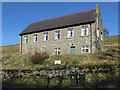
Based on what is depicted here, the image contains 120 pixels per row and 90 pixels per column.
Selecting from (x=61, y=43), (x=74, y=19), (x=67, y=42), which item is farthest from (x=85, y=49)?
(x=74, y=19)

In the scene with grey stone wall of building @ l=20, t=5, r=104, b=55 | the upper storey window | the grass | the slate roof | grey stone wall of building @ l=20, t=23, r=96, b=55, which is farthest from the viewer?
the upper storey window

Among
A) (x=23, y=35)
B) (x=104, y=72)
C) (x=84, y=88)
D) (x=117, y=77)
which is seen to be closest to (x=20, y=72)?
(x=84, y=88)

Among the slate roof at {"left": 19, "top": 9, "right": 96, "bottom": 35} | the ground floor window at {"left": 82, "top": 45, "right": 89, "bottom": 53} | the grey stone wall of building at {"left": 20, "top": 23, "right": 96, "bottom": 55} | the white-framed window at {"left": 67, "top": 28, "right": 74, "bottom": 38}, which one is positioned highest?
the slate roof at {"left": 19, "top": 9, "right": 96, "bottom": 35}

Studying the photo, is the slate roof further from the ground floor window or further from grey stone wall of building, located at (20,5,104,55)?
the ground floor window

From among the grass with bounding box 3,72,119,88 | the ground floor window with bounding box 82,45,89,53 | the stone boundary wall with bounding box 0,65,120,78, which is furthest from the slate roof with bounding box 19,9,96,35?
the grass with bounding box 3,72,119,88

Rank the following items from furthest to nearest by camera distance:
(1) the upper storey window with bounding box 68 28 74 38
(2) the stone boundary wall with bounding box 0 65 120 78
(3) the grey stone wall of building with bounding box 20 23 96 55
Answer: (1) the upper storey window with bounding box 68 28 74 38 < (3) the grey stone wall of building with bounding box 20 23 96 55 < (2) the stone boundary wall with bounding box 0 65 120 78

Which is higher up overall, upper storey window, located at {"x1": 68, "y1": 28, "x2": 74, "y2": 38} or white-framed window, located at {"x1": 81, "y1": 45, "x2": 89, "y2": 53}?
upper storey window, located at {"x1": 68, "y1": 28, "x2": 74, "y2": 38}

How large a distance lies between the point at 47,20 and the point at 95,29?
47.3 feet

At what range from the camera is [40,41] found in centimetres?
2541

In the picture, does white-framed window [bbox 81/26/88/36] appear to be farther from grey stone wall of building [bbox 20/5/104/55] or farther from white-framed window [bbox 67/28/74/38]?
white-framed window [bbox 67/28/74/38]

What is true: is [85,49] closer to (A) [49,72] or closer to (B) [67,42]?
(B) [67,42]

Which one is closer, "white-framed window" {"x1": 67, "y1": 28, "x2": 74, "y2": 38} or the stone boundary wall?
the stone boundary wall

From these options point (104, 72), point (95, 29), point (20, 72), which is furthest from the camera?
point (95, 29)

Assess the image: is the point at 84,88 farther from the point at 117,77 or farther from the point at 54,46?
the point at 54,46
